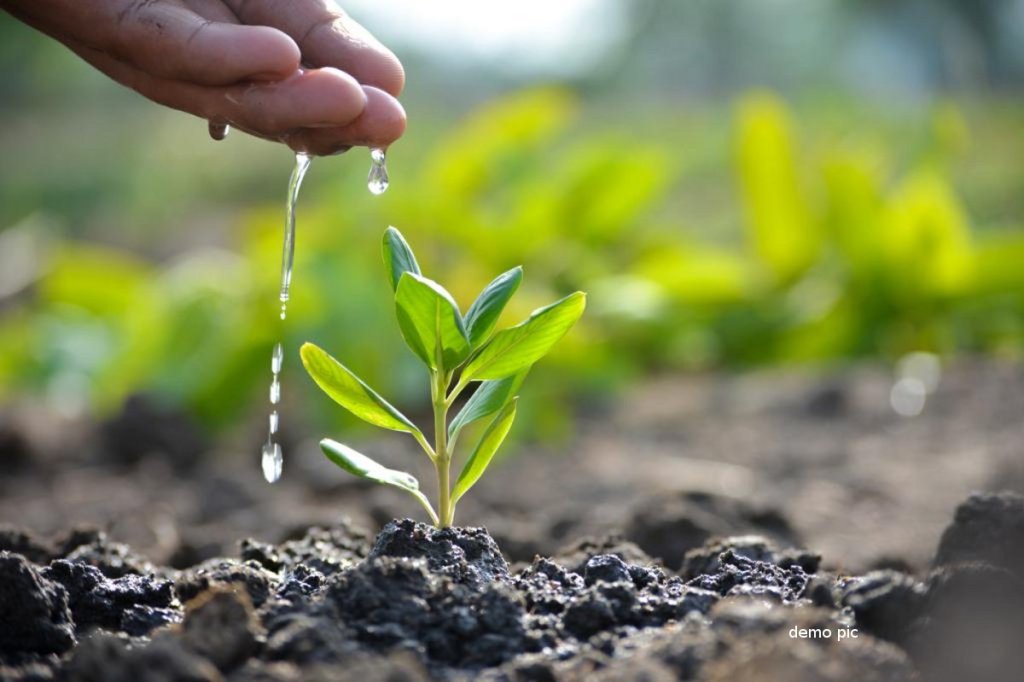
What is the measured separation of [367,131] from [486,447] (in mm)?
321

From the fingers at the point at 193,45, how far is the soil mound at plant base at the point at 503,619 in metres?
0.44

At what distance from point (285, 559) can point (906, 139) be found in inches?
275

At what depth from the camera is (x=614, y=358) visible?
11.1 feet

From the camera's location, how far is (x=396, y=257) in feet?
3.59

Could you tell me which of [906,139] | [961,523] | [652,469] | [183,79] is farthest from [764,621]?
[906,139]

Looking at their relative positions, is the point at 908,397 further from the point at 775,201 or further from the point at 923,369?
the point at 775,201

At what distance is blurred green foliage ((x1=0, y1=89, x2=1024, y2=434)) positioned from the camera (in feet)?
10.3

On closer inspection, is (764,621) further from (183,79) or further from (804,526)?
(804,526)

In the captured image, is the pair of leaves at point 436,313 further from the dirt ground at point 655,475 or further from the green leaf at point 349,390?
the dirt ground at point 655,475

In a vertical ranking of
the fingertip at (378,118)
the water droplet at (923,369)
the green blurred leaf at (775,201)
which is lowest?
the fingertip at (378,118)

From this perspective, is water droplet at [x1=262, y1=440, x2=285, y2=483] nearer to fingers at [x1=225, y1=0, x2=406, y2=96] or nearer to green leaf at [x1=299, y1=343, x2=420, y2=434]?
green leaf at [x1=299, y1=343, x2=420, y2=434]

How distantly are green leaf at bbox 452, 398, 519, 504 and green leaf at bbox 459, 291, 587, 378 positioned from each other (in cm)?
4

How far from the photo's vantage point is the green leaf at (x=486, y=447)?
3.57 ft

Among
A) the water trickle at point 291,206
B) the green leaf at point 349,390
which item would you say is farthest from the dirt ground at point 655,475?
the green leaf at point 349,390
